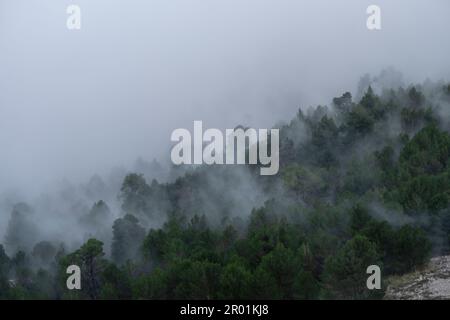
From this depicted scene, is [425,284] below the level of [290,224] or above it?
below

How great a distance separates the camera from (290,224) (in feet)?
110

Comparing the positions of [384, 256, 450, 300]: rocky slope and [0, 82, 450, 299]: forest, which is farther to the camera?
[0, 82, 450, 299]: forest

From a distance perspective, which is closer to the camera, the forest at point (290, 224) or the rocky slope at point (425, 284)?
the rocky slope at point (425, 284)

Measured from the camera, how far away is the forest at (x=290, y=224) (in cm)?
2394

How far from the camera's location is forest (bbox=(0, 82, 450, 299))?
23.9 metres

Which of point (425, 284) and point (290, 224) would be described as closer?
point (425, 284)

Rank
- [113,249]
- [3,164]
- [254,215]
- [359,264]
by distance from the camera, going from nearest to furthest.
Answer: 1. [359,264]
2. [254,215]
3. [113,249]
4. [3,164]

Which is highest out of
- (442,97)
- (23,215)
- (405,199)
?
(442,97)

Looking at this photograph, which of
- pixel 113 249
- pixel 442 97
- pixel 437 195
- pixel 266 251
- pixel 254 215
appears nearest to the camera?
pixel 266 251

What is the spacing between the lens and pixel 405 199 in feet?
104
